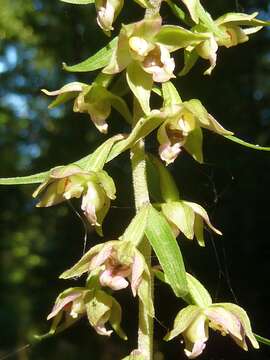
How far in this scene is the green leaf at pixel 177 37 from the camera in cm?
185

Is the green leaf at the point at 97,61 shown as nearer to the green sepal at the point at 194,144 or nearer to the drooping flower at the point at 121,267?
the green sepal at the point at 194,144

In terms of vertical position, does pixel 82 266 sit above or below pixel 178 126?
below

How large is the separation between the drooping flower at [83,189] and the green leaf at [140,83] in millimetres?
237

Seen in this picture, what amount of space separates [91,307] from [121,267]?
169 millimetres

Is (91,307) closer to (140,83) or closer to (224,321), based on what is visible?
(224,321)

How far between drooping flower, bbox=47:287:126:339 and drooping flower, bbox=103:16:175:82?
2.04 feet

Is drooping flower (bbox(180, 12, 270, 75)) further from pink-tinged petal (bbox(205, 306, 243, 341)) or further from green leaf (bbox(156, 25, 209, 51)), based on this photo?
pink-tinged petal (bbox(205, 306, 243, 341))

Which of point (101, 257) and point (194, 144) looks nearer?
point (101, 257)

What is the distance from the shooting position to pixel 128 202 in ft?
11.8

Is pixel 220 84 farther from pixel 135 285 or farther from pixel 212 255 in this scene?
pixel 135 285

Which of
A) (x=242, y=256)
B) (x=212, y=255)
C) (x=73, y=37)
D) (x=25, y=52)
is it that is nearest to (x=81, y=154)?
(x=73, y=37)

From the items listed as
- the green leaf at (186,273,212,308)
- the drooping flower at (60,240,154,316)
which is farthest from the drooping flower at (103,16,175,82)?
the green leaf at (186,273,212,308)

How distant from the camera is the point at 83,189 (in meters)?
1.96

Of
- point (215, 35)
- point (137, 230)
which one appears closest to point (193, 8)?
point (215, 35)
